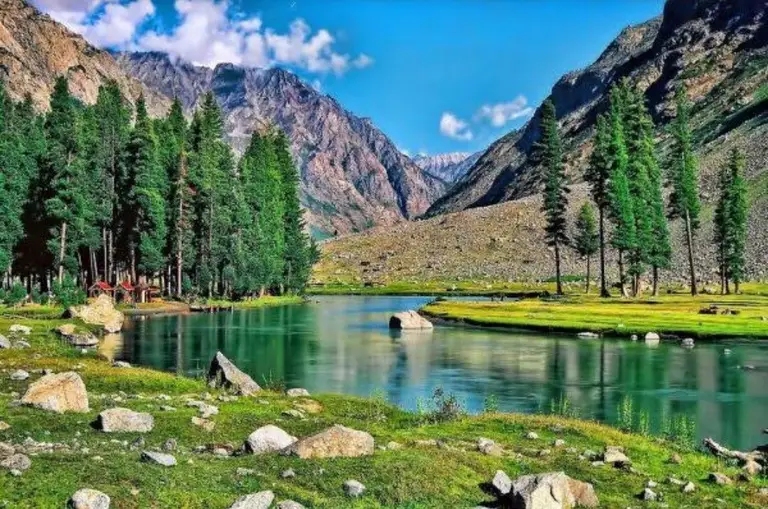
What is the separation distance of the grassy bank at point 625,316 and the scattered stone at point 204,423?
5618cm

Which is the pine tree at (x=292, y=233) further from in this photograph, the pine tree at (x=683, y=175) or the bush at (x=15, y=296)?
the pine tree at (x=683, y=175)

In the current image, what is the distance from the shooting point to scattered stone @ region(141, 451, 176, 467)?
18189 millimetres

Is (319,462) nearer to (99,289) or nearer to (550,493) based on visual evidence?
(550,493)

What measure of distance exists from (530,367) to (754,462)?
1231 inches

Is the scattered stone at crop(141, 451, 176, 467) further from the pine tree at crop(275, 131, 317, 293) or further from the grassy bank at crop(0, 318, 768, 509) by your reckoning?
the pine tree at crop(275, 131, 317, 293)

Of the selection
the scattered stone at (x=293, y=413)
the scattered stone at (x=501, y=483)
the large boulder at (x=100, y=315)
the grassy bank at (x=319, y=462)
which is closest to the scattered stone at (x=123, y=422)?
the grassy bank at (x=319, y=462)

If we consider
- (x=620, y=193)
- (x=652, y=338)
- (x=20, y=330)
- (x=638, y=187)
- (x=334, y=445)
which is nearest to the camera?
(x=334, y=445)

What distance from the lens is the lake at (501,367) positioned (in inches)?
1614

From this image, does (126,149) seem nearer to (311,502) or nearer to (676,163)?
(676,163)

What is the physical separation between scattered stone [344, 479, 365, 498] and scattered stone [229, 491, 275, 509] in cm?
232

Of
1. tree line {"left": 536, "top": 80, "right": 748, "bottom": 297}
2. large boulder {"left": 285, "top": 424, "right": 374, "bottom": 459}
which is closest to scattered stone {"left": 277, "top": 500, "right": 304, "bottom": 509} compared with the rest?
large boulder {"left": 285, "top": 424, "right": 374, "bottom": 459}

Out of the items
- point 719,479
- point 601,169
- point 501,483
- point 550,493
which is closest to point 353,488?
point 501,483

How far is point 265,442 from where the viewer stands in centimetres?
2091

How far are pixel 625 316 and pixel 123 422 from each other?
6840 centimetres
